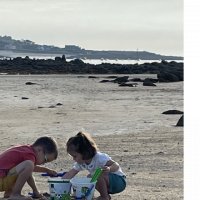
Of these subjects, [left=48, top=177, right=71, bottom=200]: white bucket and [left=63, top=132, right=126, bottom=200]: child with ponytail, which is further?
[left=63, top=132, right=126, bottom=200]: child with ponytail

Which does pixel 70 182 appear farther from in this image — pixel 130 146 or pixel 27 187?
pixel 130 146

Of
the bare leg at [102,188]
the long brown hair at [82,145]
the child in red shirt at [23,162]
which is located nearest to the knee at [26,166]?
the child in red shirt at [23,162]

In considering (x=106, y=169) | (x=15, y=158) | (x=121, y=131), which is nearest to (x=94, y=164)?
(x=106, y=169)

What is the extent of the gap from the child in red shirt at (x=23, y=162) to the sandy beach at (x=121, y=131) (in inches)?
13.7

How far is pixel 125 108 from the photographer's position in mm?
18906

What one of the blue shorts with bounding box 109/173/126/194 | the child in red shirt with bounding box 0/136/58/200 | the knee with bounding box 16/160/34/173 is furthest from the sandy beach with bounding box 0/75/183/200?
the knee with bounding box 16/160/34/173

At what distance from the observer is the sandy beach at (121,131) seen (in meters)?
6.86

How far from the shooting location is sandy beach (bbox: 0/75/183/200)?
6.86m

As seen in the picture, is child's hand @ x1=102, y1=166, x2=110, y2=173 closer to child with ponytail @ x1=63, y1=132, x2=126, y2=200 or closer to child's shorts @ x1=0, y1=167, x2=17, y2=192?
child with ponytail @ x1=63, y1=132, x2=126, y2=200

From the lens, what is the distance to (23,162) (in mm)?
5824

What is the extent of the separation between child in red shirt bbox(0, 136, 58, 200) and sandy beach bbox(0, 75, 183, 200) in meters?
0.35

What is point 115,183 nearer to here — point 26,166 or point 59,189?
point 59,189
